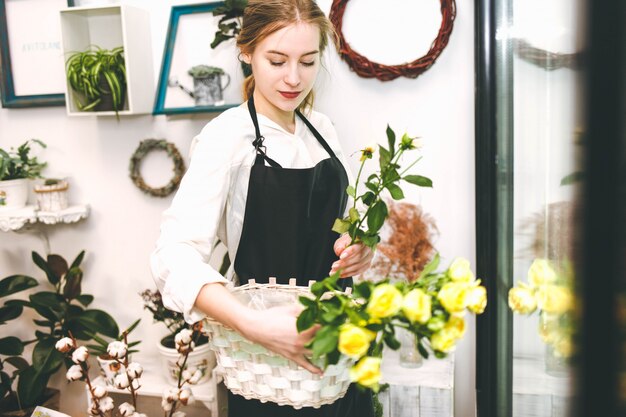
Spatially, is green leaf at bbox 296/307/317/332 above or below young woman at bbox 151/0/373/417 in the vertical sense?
below

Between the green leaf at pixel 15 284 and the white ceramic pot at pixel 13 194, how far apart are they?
0.95ft

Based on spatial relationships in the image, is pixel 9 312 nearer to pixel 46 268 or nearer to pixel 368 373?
pixel 46 268

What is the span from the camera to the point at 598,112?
516 millimetres

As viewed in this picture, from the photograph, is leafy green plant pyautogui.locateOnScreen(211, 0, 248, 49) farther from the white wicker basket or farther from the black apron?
the white wicker basket

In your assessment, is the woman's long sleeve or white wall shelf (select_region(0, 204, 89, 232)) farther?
white wall shelf (select_region(0, 204, 89, 232))

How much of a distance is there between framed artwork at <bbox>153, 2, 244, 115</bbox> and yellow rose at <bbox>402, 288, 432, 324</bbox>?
169 cm

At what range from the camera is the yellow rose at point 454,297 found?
0.77 m

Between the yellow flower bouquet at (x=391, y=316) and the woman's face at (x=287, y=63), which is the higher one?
the woman's face at (x=287, y=63)

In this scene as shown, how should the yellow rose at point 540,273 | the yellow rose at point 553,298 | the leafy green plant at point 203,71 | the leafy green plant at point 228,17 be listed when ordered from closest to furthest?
1. the yellow rose at point 553,298
2. the yellow rose at point 540,273
3. the leafy green plant at point 228,17
4. the leafy green plant at point 203,71

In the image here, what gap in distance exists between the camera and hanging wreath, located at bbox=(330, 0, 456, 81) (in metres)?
2.17

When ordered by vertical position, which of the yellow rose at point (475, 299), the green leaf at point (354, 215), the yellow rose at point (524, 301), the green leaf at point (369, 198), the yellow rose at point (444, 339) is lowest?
the yellow rose at point (524, 301)

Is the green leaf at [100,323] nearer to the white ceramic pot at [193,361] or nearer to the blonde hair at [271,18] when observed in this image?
the white ceramic pot at [193,361]

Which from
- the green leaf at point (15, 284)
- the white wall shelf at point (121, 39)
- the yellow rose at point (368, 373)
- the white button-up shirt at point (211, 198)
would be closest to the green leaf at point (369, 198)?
the white button-up shirt at point (211, 198)

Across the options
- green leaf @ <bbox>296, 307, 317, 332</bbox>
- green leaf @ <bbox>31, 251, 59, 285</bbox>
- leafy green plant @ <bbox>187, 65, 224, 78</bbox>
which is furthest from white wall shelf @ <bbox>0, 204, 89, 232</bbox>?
green leaf @ <bbox>296, 307, 317, 332</bbox>
